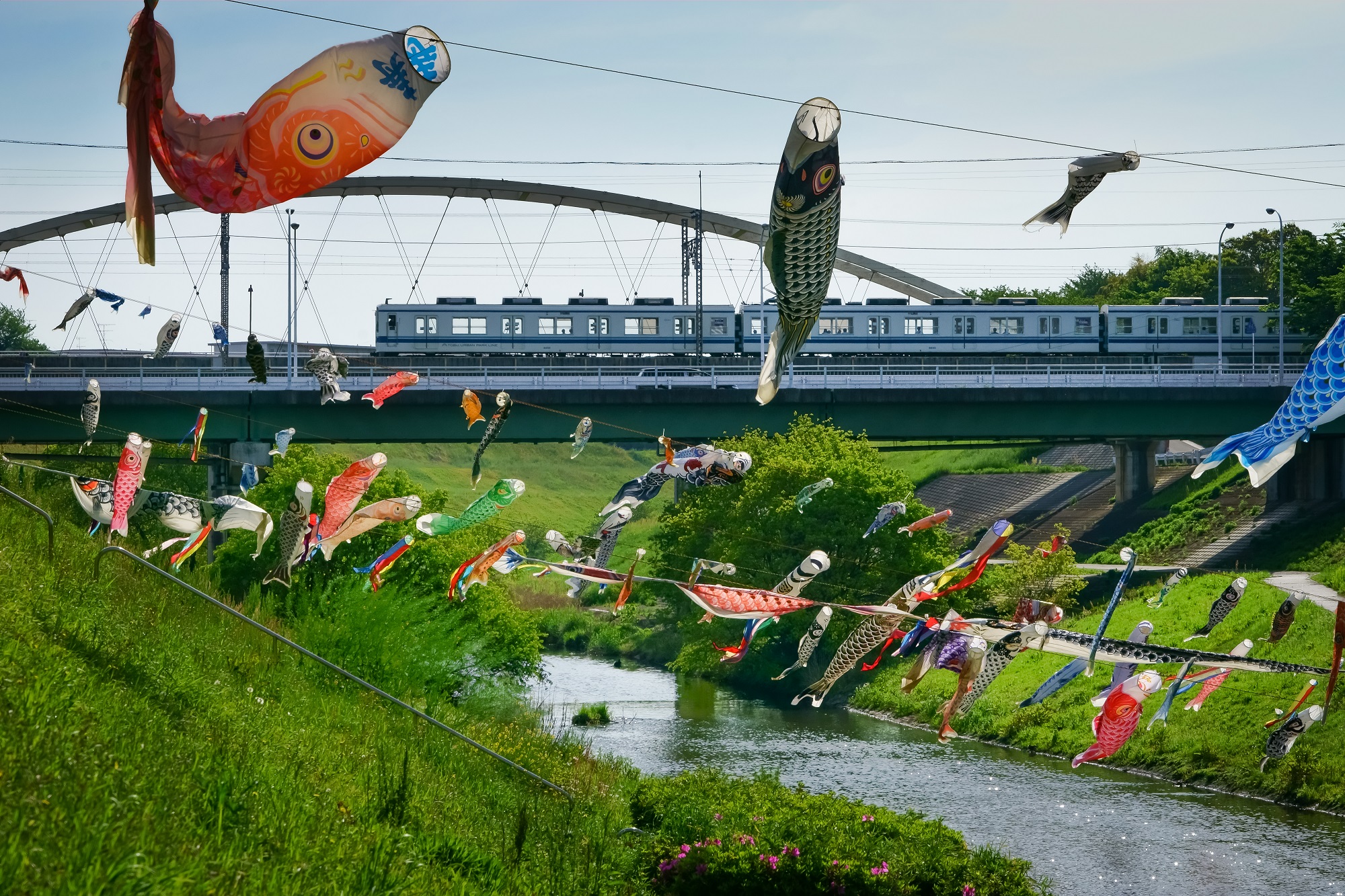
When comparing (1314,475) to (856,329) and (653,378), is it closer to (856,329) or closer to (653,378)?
(856,329)

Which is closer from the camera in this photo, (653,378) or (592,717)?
(592,717)

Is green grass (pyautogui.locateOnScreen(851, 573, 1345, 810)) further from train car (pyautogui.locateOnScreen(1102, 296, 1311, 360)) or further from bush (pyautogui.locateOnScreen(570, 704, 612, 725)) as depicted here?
train car (pyautogui.locateOnScreen(1102, 296, 1311, 360))

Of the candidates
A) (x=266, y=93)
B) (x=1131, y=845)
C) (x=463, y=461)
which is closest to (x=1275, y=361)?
(x=1131, y=845)

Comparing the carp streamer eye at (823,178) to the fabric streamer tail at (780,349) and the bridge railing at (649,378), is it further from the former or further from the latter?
the bridge railing at (649,378)

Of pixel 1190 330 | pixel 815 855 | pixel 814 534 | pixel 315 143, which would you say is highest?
pixel 1190 330

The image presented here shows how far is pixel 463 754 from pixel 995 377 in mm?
34259

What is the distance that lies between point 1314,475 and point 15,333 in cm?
9950

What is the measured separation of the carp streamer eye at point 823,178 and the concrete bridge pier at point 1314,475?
5214cm

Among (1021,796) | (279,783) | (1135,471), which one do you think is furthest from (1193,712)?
(1135,471)

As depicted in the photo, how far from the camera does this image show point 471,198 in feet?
181

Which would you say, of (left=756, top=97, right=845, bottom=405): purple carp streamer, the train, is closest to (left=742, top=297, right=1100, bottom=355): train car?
the train

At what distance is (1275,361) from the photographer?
203ft

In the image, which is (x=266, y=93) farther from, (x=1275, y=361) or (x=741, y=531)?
(x=1275, y=361)

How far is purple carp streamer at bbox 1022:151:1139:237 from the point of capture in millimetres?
10508
